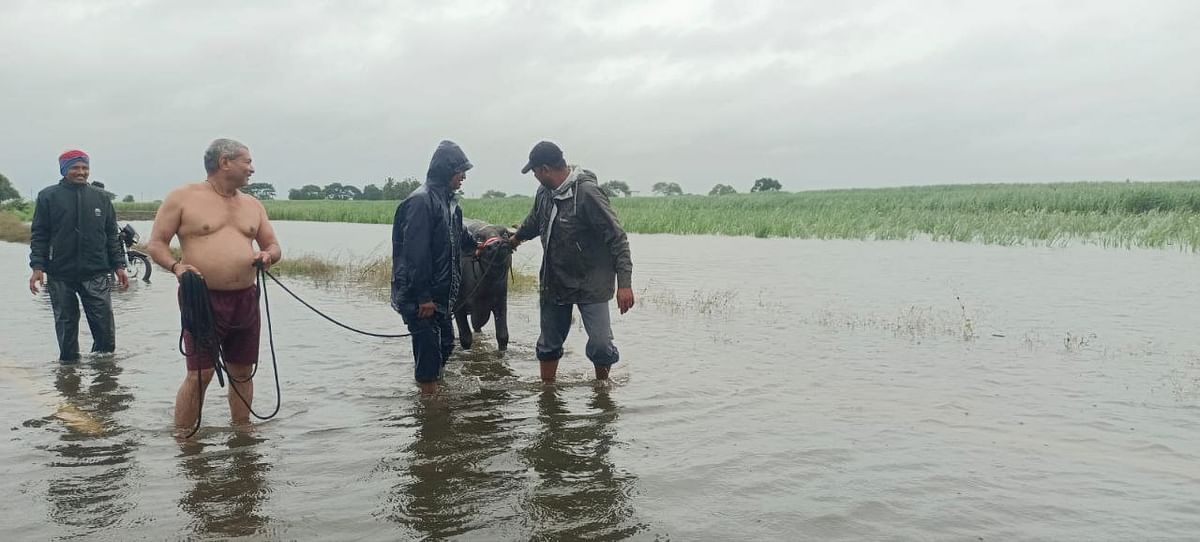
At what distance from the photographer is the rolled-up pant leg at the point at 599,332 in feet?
18.7

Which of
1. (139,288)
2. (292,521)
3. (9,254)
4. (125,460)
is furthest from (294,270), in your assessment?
(292,521)

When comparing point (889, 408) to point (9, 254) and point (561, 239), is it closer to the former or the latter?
point (561, 239)

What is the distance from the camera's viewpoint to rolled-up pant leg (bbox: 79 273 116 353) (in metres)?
6.77

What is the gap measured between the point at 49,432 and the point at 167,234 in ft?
5.27

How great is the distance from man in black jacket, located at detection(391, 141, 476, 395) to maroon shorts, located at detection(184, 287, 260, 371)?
837mm

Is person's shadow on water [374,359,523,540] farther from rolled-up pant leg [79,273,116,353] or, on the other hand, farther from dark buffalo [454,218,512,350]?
rolled-up pant leg [79,273,116,353]

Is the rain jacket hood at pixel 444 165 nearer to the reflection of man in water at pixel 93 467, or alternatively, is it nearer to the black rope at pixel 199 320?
the black rope at pixel 199 320

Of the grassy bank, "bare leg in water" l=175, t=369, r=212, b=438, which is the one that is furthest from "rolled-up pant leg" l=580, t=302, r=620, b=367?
the grassy bank

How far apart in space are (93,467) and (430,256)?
2136mm

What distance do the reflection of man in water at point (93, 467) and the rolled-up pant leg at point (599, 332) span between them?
2863 mm

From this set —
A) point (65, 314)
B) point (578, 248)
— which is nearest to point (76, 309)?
point (65, 314)

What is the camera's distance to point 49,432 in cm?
478

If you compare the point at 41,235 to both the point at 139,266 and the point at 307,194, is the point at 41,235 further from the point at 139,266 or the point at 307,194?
the point at 307,194

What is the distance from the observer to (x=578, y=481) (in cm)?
402
